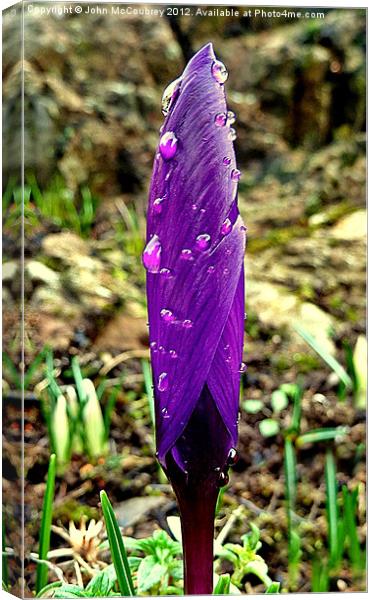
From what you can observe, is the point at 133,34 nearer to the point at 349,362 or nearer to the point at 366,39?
the point at 366,39

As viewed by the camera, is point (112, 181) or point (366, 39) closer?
point (366, 39)

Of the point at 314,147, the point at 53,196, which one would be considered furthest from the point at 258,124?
the point at 53,196

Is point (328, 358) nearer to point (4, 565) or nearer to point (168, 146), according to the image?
point (4, 565)

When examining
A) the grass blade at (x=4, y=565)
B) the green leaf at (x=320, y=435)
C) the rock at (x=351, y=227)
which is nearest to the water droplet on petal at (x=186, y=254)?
the grass blade at (x=4, y=565)

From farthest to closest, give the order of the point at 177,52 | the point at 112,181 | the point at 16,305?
the point at 112,181, the point at 177,52, the point at 16,305

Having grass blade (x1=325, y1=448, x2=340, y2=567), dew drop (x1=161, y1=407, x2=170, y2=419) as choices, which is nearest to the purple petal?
dew drop (x1=161, y1=407, x2=170, y2=419)

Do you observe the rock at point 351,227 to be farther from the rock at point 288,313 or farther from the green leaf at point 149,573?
the green leaf at point 149,573
